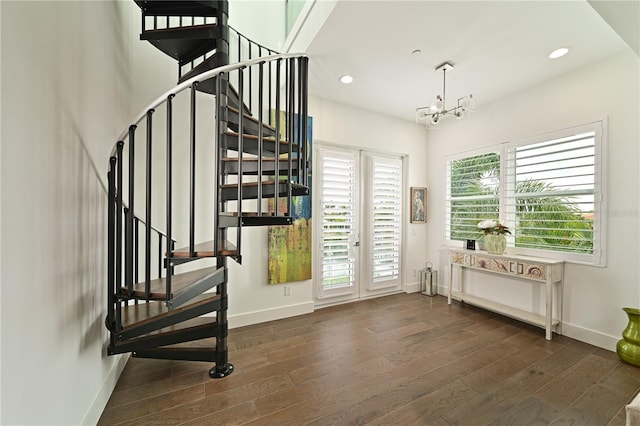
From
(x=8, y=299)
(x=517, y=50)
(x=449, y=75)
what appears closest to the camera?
(x=8, y=299)

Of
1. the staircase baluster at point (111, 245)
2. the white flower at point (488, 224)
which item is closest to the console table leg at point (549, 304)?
the white flower at point (488, 224)

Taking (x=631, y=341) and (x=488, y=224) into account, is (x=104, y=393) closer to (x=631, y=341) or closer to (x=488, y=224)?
(x=488, y=224)

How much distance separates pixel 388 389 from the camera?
6.35 ft

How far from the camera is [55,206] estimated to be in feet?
4.17

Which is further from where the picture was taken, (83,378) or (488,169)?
(488,169)

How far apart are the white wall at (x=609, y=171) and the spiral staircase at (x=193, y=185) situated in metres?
2.98

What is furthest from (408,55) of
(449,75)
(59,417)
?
(59,417)

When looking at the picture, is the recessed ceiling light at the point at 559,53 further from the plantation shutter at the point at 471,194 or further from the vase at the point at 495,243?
the vase at the point at 495,243

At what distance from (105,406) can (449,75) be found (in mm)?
4257

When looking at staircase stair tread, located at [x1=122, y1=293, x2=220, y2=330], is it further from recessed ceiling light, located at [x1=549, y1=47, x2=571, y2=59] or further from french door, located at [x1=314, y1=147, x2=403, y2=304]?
recessed ceiling light, located at [x1=549, y1=47, x2=571, y2=59]

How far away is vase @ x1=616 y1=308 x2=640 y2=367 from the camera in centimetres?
223

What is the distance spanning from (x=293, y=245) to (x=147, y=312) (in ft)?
5.63

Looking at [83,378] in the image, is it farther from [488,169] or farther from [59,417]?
[488,169]

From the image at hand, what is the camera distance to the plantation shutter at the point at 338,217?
361 centimetres
